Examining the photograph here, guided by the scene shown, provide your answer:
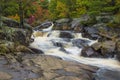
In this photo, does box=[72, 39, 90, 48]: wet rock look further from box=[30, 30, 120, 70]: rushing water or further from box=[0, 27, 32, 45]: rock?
box=[0, 27, 32, 45]: rock

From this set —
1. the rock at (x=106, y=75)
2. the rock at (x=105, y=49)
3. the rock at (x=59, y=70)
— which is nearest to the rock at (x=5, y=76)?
the rock at (x=59, y=70)

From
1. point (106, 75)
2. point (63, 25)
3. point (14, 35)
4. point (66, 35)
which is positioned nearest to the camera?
point (106, 75)

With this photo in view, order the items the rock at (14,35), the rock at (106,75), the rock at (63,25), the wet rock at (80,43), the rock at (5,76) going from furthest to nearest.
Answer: the rock at (63,25) → the wet rock at (80,43) → the rock at (14,35) → the rock at (106,75) → the rock at (5,76)

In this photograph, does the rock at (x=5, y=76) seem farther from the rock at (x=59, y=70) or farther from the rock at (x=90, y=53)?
the rock at (x=90, y=53)

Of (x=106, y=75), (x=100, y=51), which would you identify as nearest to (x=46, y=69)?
(x=106, y=75)

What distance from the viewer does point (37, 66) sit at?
11070 millimetres

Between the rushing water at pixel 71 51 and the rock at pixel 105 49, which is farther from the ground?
the rock at pixel 105 49

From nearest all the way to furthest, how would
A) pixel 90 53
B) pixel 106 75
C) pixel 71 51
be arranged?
pixel 106 75
pixel 90 53
pixel 71 51

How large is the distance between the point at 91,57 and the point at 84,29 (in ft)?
29.9

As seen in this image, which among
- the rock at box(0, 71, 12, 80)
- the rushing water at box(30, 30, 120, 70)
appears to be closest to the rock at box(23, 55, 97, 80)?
the rock at box(0, 71, 12, 80)

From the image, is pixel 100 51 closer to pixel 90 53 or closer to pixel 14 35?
pixel 90 53

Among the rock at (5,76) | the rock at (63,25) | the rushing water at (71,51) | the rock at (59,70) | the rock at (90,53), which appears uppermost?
the rock at (5,76)

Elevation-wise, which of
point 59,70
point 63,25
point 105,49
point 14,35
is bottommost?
point 63,25

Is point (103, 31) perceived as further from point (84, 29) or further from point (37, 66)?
point (37, 66)
